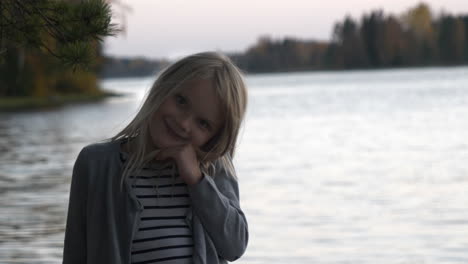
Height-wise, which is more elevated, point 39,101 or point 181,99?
point 181,99

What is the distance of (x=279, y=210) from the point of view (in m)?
10.6

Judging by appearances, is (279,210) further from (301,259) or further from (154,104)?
(154,104)

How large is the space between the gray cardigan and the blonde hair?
0.20 ft

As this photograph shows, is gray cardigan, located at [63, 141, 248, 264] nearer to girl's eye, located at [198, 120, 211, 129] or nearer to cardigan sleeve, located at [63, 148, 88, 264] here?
cardigan sleeve, located at [63, 148, 88, 264]

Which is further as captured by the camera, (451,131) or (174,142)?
(451,131)

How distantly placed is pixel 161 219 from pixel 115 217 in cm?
12

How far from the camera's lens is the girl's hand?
252cm

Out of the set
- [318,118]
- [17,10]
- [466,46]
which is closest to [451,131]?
[318,118]

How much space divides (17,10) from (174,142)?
1600mm

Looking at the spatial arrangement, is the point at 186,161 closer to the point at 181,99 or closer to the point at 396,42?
the point at 181,99

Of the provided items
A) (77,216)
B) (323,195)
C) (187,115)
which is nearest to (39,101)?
(323,195)

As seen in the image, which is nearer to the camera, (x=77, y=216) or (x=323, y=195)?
(x=77, y=216)

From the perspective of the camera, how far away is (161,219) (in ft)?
8.30

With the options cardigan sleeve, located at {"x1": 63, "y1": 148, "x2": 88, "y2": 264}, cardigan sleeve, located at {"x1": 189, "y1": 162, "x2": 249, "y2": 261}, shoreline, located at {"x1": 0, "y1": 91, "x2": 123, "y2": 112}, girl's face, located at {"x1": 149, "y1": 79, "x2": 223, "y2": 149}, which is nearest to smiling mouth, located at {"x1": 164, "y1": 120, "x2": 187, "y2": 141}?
girl's face, located at {"x1": 149, "y1": 79, "x2": 223, "y2": 149}
